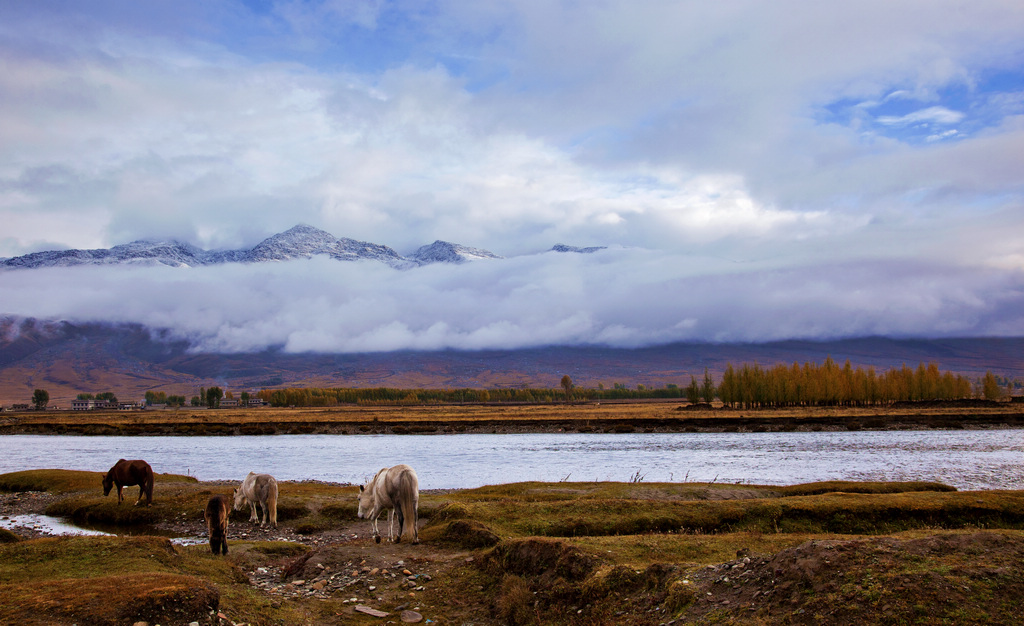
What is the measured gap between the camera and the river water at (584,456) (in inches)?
1763

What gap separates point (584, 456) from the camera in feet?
208

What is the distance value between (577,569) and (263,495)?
1782 centimetres

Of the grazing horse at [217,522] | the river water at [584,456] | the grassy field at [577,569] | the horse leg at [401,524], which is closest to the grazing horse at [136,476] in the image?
the grassy field at [577,569]

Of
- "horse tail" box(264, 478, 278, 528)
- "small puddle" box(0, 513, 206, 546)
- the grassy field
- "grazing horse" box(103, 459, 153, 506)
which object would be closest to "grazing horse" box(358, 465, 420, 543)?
the grassy field

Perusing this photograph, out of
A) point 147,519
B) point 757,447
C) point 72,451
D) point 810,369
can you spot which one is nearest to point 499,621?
point 147,519

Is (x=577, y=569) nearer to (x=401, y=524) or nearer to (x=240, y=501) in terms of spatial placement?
(x=401, y=524)

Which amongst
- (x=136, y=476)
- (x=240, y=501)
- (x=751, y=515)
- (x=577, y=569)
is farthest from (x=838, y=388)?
(x=577, y=569)

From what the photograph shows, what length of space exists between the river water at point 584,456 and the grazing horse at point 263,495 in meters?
16.4

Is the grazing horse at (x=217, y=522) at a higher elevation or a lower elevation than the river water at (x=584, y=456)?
higher

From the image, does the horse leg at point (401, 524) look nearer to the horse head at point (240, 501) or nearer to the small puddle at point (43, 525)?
the horse head at point (240, 501)

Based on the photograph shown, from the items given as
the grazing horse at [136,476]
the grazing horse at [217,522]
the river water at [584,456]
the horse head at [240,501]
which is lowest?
the river water at [584,456]

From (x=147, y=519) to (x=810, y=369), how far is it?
17105 centimetres

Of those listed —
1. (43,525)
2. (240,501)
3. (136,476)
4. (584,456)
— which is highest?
(136,476)

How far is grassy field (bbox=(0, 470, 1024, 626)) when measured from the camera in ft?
33.9
